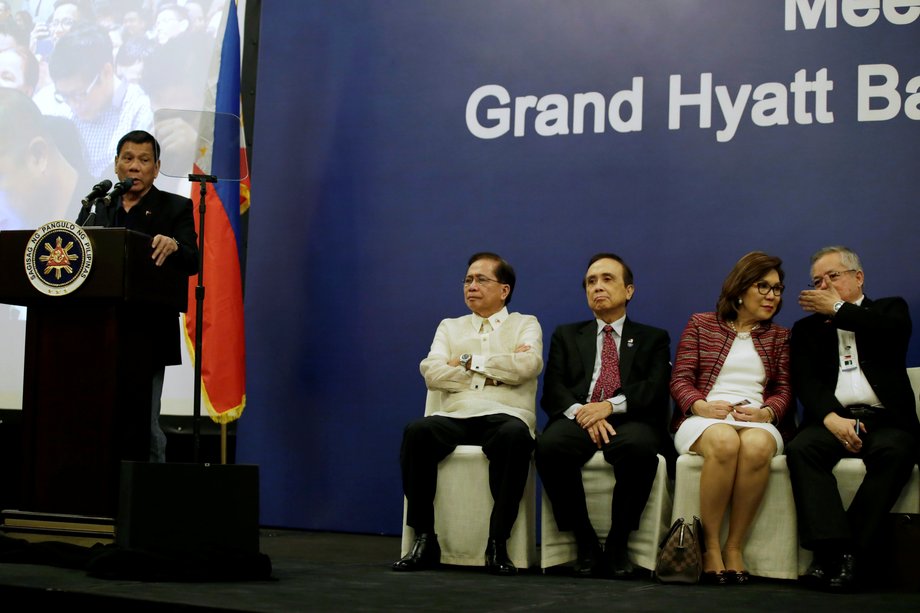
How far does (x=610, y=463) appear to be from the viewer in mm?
3680

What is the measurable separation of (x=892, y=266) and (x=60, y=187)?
391cm

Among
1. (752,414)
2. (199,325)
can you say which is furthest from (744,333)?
(199,325)

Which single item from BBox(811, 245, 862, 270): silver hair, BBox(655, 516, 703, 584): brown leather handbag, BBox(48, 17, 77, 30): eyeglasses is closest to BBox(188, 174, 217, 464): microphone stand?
BBox(655, 516, 703, 584): brown leather handbag

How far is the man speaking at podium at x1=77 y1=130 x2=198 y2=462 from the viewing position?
3.74m

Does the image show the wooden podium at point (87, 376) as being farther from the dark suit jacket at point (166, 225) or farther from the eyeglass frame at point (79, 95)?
the eyeglass frame at point (79, 95)

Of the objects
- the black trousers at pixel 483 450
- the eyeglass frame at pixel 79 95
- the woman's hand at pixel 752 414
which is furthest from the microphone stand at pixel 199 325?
the eyeglass frame at pixel 79 95

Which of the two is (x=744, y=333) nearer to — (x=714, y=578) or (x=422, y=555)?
(x=714, y=578)

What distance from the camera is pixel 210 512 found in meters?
3.19

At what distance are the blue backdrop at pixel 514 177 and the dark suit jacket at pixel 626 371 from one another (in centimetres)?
58

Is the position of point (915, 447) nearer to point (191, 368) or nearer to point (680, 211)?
point (680, 211)

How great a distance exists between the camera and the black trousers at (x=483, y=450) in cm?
370

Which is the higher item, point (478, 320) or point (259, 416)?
point (478, 320)

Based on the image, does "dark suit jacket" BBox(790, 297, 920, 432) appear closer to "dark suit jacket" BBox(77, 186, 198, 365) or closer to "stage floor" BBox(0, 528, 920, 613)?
"stage floor" BBox(0, 528, 920, 613)

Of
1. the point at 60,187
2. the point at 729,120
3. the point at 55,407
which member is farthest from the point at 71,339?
the point at 729,120
